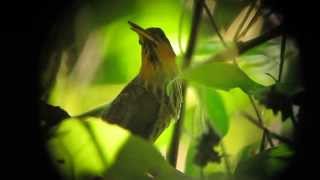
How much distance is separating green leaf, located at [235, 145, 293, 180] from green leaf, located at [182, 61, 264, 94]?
0.10m

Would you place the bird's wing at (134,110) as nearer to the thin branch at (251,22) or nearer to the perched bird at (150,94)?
the perched bird at (150,94)

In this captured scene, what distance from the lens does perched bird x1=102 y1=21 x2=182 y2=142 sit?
2.12 feet

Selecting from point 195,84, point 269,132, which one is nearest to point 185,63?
point 195,84

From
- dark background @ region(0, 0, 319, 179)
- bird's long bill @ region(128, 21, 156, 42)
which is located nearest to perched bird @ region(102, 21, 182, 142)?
bird's long bill @ region(128, 21, 156, 42)

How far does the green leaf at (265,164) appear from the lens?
0.62 metres

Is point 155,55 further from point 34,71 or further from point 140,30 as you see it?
point 34,71

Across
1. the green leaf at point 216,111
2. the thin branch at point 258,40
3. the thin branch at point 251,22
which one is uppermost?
the thin branch at point 251,22

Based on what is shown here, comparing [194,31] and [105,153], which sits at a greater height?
[194,31]

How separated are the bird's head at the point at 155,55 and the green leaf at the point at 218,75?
7 cm

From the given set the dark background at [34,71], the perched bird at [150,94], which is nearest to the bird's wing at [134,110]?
the perched bird at [150,94]

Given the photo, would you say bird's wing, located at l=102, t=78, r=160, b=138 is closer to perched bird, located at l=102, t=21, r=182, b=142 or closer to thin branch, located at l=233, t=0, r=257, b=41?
perched bird, located at l=102, t=21, r=182, b=142

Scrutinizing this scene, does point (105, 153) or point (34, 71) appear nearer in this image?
point (105, 153)

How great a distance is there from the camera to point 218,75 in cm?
56

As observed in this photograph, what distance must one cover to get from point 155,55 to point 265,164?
0.20m
